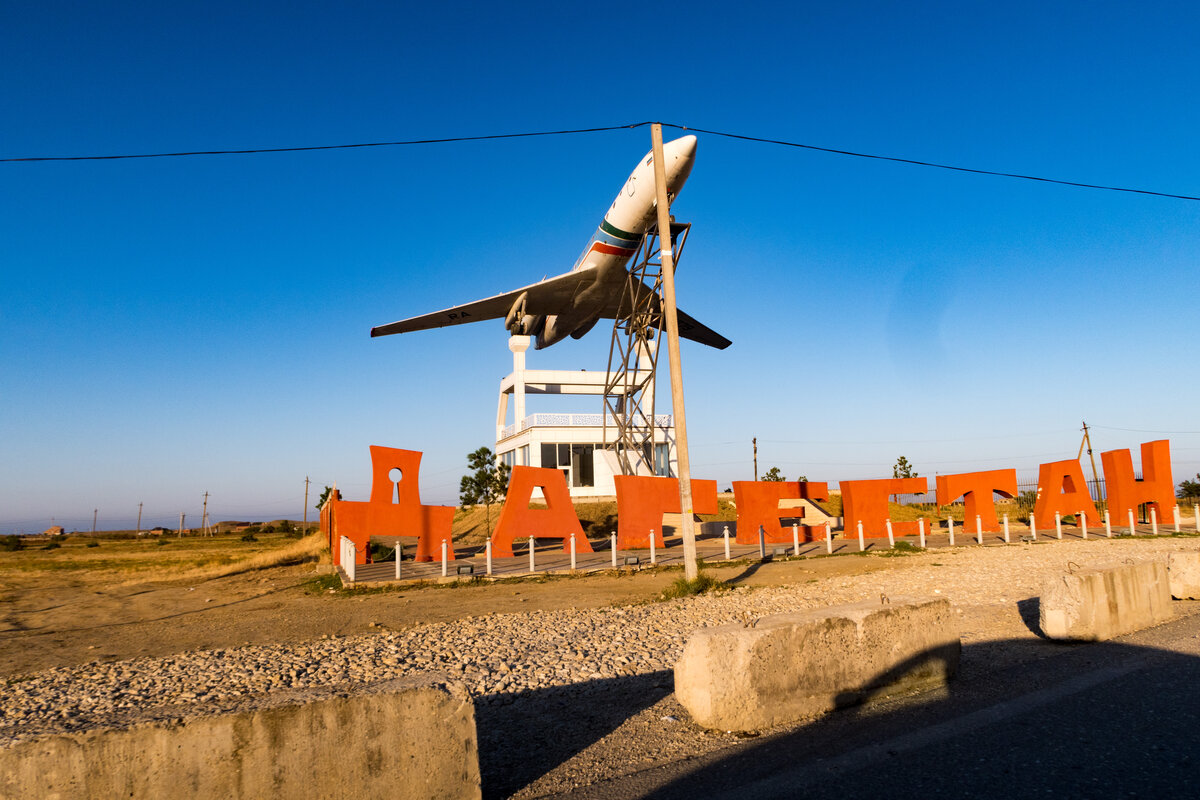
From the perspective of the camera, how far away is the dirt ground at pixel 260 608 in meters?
10.9

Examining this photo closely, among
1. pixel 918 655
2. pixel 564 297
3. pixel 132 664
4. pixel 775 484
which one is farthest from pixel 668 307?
pixel 564 297

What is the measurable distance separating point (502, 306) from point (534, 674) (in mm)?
31060

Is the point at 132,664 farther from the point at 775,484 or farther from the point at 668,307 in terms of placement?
the point at 775,484

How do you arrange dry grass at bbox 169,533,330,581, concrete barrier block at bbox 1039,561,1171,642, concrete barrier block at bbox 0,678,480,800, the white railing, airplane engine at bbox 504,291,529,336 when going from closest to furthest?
concrete barrier block at bbox 0,678,480,800, concrete barrier block at bbox 1039,561,1171,642, the white railing, dry grass at bbox 169,533,330,581, airplane engine at bbox 504,291,529,336

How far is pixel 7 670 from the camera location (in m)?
9.35

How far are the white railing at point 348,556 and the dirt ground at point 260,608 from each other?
0.91m

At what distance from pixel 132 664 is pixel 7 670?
1.86 meters

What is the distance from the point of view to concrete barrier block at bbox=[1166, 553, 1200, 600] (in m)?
9.84

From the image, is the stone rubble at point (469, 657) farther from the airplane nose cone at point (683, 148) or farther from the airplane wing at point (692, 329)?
the airplane wing at point (692, 329)

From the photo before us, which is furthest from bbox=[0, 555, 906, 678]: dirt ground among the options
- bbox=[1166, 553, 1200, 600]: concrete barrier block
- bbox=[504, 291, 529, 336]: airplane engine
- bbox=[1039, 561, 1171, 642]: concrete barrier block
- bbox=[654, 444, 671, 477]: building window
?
bbox=[654, 444, 671, 477]: building window

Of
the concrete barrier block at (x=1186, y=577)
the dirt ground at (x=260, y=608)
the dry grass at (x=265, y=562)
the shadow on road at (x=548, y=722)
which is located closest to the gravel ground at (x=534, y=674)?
the shadow on road at (x=548, y=722)

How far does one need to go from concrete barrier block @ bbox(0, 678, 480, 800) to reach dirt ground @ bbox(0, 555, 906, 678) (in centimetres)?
787

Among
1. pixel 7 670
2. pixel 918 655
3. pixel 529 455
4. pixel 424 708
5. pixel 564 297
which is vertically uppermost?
pixel 564 297

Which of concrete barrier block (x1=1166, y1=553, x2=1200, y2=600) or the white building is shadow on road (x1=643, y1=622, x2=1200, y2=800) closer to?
concrete barrier block (x1=1166, y1=553, x2=1200, y2=600)
